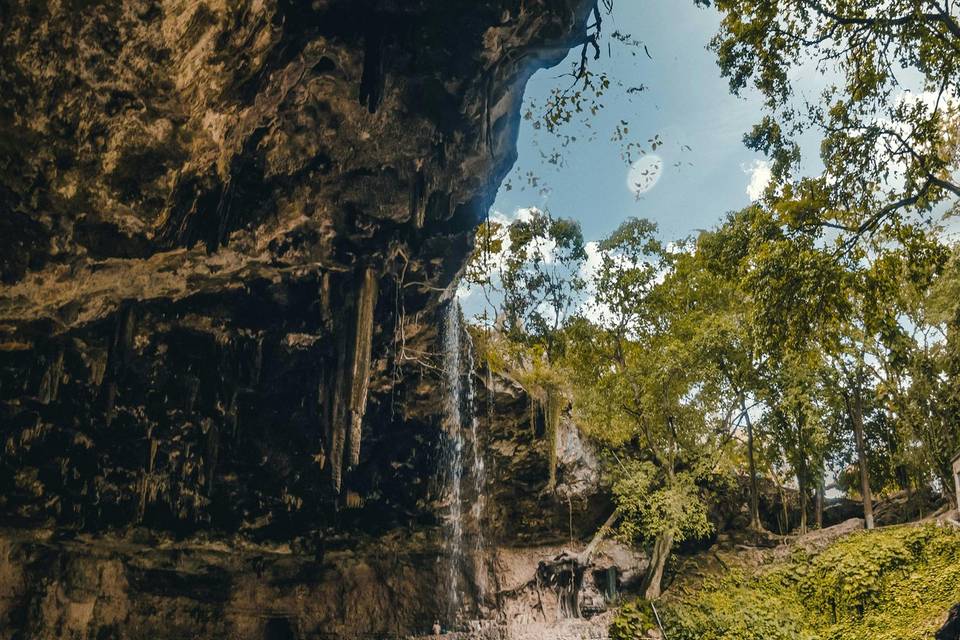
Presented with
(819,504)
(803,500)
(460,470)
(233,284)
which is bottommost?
(819,504)

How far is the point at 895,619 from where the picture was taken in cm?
1137

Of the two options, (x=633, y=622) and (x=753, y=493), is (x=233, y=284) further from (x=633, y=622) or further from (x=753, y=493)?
(x=753, y=493)

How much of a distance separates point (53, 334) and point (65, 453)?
12.5 ft

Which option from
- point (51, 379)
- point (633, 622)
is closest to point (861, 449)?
point (633, 622)

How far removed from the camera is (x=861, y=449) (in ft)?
67.0

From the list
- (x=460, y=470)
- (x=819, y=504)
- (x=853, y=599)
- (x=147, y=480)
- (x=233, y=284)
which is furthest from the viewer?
(x=819, y=504)

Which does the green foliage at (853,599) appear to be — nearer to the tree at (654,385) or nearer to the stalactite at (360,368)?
the tree at (654,385)

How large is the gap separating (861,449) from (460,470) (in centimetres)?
1405

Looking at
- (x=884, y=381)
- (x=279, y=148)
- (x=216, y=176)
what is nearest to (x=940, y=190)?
(x=279, y=148)

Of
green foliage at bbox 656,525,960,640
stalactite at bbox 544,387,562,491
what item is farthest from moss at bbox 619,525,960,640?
stalactite at bbox 544,387,562,491

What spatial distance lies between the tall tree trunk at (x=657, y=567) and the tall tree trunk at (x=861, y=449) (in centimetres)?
719

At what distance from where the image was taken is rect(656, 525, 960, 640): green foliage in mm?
11297

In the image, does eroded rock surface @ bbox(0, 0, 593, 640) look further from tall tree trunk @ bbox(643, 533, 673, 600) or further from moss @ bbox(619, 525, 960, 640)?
moss @ bbox(619, 525, 960, 640)

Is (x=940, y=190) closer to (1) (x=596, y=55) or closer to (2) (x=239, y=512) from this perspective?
(1) (x=596, y=55)
